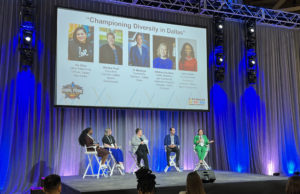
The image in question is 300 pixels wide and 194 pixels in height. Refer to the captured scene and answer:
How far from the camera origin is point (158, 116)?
28.0 ft

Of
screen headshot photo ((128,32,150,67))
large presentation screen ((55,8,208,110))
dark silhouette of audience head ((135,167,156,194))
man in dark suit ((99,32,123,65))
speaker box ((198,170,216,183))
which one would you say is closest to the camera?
dark silhouette of audience head ((135,167,156,194))

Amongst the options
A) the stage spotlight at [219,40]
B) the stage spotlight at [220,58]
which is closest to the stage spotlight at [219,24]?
the stage spotlight at [219,40]

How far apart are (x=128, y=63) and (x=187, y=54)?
1593 millimetres

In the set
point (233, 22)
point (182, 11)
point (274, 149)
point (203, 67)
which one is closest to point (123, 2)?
point (182, 11)

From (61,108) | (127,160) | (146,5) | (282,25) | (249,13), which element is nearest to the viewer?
(61,108)

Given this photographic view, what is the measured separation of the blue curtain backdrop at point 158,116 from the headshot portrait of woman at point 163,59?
3.12ft

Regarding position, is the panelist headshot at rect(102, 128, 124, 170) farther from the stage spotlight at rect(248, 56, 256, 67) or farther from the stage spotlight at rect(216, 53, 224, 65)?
the stage spotlight at rect(248, 56, 256, 67)

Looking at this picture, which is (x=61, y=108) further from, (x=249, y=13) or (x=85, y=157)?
(x=249, y=13)

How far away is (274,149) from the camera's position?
962cm

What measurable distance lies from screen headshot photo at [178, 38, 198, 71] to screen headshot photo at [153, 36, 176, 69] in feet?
0.71

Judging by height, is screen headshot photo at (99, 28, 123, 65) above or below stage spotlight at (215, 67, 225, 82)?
above

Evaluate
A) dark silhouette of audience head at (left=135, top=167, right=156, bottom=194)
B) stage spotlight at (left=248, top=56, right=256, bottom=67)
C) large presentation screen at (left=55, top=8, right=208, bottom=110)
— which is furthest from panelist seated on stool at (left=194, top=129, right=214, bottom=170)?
dark silhouette of audience head at (left=135, top=167, right=156, bottom=194)

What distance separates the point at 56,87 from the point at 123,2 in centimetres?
277

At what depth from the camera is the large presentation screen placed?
7312mm
